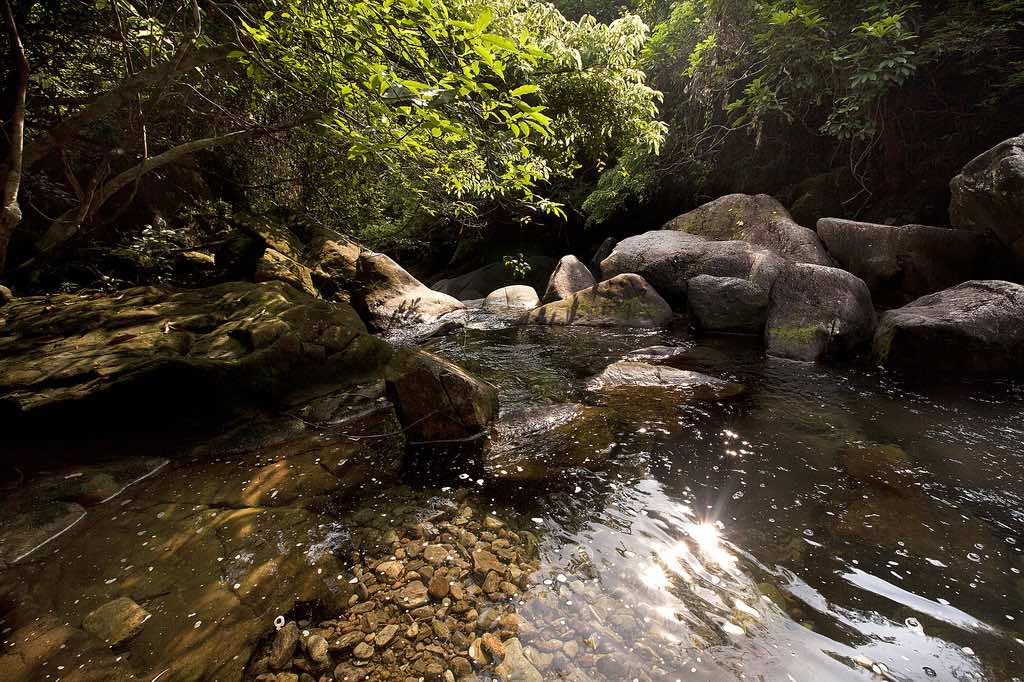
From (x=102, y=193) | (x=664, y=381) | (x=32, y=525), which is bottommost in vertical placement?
(x=32, y=525)

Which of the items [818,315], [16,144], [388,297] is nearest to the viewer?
[16,144]

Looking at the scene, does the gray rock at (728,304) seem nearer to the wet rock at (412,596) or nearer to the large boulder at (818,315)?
the large boulder at (818,315)

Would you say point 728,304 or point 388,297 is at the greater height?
point 388,297

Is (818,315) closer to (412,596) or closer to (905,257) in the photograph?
(905,257)

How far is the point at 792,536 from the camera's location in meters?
2.55

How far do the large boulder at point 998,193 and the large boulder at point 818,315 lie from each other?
168 centimetres

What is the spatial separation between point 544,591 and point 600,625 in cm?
33

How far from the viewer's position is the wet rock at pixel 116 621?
1.92 metres

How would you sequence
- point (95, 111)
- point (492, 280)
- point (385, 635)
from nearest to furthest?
point (385, 635)
point (95, 111)
point (492, 280)

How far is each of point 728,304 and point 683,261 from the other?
181 centimetres

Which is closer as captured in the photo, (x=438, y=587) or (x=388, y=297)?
(x=438, y=587)

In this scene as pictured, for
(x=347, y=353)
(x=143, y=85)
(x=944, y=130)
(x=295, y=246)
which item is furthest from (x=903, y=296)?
(x=295, y=246)

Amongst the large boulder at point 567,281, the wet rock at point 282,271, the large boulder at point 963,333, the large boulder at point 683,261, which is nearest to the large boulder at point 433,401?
the wet rock at point 282,271

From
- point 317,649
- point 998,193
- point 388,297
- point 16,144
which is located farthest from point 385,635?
point 998,193
